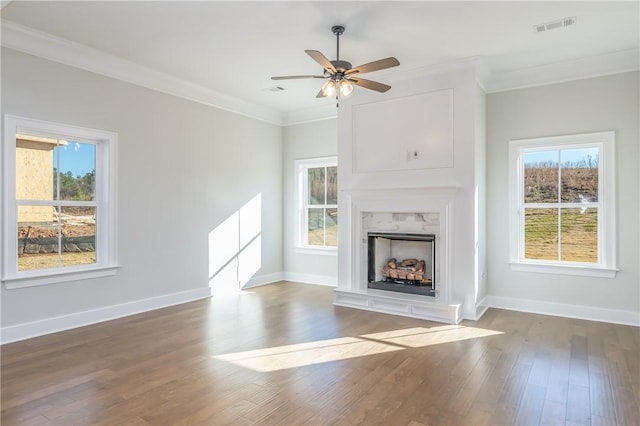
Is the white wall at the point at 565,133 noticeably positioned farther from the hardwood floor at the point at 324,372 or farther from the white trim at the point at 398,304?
the white trim at the point at 398,304

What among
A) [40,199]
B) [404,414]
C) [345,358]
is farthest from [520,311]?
[40,199]

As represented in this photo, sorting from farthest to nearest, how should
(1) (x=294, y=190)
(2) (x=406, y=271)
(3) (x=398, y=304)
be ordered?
(1) (x=294, y=190)
(2) (x=406, y=271)
(3) (x=398, y=304)

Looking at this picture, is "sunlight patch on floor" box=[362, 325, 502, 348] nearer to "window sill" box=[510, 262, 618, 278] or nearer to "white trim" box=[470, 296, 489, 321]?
"white trim" box=[470, 296, 489, 321]

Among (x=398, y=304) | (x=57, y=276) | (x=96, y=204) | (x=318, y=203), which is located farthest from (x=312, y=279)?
(x=57, y=276)

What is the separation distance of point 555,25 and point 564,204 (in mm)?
2159

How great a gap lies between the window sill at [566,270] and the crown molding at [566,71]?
89.3 inches

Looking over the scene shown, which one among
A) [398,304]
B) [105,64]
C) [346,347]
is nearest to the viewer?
[346,347]

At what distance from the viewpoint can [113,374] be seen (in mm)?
3018

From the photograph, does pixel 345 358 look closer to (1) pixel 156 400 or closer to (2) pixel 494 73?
(1) pixel 156 400

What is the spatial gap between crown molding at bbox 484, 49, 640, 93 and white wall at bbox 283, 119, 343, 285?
2636mm

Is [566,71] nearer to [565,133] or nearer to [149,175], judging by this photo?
[565,133]

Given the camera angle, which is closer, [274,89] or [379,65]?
[379,65]

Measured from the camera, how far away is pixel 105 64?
447cm

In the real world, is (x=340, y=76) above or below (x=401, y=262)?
above
